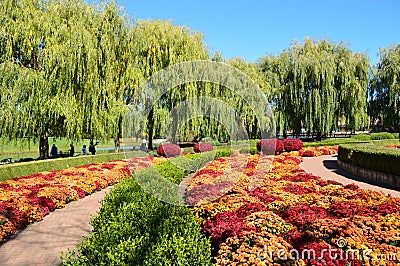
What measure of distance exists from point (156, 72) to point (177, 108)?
2.54 meters

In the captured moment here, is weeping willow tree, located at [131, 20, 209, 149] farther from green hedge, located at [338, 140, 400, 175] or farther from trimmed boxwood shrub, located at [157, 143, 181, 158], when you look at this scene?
green hedge, located at [338, 140, 400, 175]

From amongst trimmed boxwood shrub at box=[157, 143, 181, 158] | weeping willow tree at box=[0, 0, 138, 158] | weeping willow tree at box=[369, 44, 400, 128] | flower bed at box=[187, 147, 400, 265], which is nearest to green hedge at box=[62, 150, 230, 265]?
flower bed at box=[187, 147, 400, 265]

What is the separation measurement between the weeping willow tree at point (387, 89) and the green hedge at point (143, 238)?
28.2 metres

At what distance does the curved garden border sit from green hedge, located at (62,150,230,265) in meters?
8.22

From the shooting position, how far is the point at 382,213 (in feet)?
15.6

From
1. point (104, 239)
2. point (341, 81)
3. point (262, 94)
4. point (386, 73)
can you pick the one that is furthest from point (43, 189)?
point (386, 73)

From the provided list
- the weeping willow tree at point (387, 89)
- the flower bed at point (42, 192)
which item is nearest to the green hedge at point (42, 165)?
the flower bed at point (42, 192)

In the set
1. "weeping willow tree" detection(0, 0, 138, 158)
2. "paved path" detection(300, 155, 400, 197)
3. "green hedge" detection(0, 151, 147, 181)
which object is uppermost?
"weeping willow tree" detection(0, 0, 138, 158)

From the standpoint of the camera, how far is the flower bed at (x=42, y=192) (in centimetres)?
652

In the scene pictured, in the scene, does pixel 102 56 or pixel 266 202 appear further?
pixel 102 56

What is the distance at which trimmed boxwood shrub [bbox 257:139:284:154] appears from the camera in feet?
65.6

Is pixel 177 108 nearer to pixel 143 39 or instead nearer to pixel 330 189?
pixel 143 39

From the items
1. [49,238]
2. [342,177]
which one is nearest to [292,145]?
[342,177]

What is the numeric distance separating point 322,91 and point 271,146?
751cm
